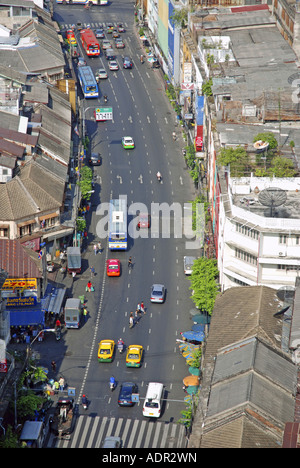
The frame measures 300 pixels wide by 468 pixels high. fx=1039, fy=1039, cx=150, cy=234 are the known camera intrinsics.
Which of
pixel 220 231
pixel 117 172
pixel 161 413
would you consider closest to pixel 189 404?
pixel 161 413

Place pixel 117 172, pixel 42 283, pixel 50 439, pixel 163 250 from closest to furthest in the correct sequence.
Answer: pixel 50 439 < pixel 42 283 < pixel 163 250 < pixel 117 172

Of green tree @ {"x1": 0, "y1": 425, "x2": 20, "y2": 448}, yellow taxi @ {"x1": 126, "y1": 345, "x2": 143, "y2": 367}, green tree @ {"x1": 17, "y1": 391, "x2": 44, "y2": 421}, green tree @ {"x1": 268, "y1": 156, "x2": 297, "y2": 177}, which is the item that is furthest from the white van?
green tree @ {"x1": 268, "y1": 156, "x2": 297, "y2": 177}

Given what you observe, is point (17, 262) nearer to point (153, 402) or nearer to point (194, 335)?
point (194, 335)

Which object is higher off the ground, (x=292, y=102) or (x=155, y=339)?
(x=292, y=102)

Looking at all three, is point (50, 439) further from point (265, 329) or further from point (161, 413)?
point (265, 329)

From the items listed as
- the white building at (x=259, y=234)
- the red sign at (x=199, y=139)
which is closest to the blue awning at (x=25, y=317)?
the white building at (x=259, y=234)

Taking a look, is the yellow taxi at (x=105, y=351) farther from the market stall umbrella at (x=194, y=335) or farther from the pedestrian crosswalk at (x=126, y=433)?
the pedestrian crosswalk at (x=126, y=433)

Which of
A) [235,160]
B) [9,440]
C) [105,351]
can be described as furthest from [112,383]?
[235,160]
